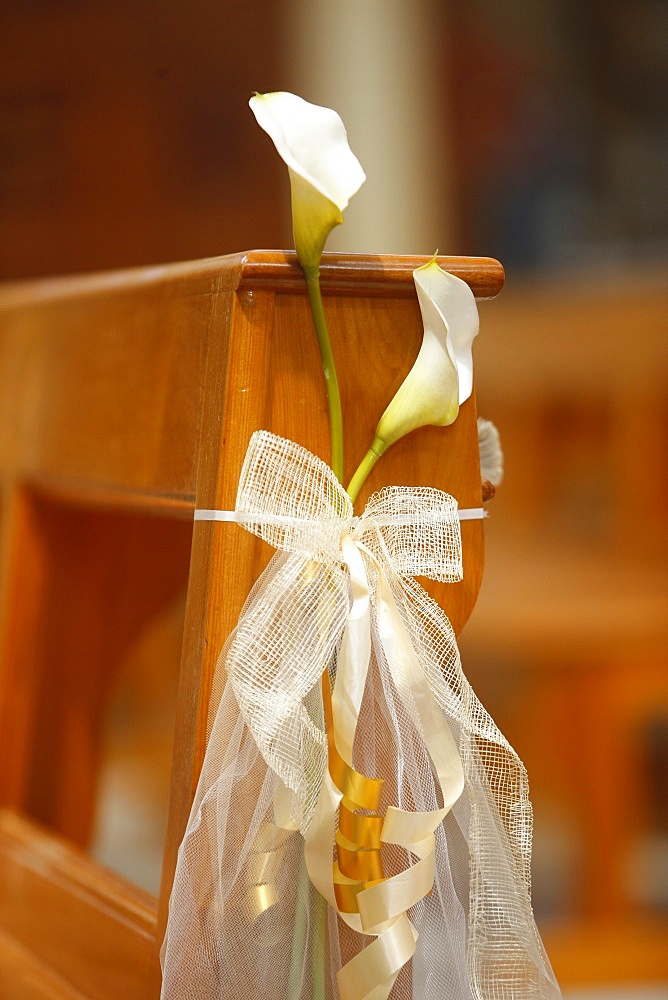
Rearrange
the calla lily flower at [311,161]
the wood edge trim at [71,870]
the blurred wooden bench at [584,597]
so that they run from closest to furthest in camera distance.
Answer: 1. the calla lily flower at [311,161]
2. the wood edge trim at [71,870]
3. the blurred wooden bench at [584,597]

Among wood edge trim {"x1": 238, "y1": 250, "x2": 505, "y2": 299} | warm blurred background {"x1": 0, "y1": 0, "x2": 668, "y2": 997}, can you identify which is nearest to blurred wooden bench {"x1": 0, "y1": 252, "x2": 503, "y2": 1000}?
wood edge trim {"x1": 238, "y1": 250, "x2": 505, "y2": 299}

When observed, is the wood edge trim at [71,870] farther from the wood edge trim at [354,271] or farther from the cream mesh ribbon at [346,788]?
the wood edge trim at [354,271]

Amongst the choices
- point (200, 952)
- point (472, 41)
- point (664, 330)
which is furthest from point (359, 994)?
point (472, 41)

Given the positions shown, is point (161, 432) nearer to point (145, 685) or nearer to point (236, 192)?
point (145, 685)

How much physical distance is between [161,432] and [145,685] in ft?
6.05

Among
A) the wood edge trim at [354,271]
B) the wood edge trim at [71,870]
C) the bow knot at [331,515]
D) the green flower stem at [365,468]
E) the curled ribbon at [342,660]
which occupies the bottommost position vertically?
the wood edge trim at [71,870]

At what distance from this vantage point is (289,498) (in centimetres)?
43

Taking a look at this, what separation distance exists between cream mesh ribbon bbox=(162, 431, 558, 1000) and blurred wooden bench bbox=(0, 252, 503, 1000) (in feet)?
0.08

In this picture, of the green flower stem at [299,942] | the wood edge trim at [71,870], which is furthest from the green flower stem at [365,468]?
the wood edge trim at [71,870]

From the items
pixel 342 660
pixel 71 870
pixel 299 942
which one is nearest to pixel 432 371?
pixel 342 660

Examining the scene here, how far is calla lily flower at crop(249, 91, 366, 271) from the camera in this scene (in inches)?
16.0

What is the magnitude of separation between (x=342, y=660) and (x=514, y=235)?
7.83ft

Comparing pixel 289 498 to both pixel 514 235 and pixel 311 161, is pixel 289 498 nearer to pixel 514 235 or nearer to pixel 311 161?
pixel 311 161

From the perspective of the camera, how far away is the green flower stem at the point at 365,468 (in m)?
0.44
